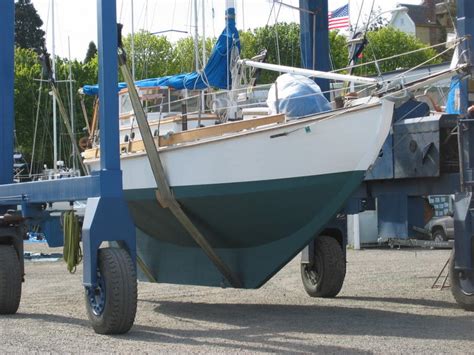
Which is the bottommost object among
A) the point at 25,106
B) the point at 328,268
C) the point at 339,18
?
the point at 328,268

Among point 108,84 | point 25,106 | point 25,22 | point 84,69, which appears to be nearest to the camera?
point 108,84

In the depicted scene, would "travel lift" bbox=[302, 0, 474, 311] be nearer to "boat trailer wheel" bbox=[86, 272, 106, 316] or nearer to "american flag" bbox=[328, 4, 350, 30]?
"boat trailer wheel" bbox=[86, 272, 106, 316]

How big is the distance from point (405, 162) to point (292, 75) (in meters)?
1.91

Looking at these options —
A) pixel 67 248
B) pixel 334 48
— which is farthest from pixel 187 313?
pixel 334 48

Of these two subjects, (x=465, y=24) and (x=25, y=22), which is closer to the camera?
(x=465, y=24)

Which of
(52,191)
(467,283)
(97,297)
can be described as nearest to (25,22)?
(52,191)

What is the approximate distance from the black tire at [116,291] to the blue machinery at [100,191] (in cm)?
2

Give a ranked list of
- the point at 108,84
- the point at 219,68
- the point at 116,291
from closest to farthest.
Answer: the point at 116,291, the point at 108,84, the point at 219,68

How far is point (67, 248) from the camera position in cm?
1163

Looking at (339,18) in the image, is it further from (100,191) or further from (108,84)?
(100,191)

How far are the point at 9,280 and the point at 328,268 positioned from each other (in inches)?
191

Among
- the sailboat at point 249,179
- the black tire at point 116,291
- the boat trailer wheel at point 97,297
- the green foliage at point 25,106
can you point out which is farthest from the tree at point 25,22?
the black tire at point 116,291

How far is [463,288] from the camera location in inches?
449

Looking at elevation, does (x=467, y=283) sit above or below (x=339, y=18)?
below
